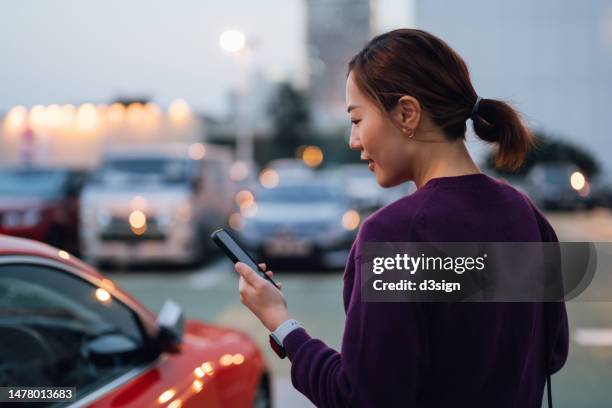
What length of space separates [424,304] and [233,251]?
50cm

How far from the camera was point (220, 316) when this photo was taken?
7418mm

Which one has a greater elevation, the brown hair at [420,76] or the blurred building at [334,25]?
the brown hair at [420,76]

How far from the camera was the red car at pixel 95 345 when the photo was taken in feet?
6.98

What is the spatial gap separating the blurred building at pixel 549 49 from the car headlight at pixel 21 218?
626cm

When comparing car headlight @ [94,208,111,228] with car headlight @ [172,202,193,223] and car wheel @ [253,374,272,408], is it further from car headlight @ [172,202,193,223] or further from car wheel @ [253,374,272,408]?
car wheel @ [253,374,272,408]

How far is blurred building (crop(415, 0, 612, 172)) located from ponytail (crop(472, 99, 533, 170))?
7315mm

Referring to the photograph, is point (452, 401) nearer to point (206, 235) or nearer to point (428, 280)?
point (428, 280)

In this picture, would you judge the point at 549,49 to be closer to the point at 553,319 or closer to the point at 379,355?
the point at 553,319

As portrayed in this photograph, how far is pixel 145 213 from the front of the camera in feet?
35.8

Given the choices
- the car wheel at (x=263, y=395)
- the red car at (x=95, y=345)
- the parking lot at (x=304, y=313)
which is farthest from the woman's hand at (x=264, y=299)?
the car wheel at (x=263, y=395)

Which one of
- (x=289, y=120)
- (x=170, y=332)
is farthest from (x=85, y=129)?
(x=289, y=120)

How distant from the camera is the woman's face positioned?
1.40 metres

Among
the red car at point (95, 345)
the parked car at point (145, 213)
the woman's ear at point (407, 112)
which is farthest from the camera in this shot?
the parked car at point (145, 213)

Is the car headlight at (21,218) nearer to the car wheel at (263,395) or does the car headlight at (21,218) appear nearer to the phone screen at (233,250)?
the car wheel at (263,395)
